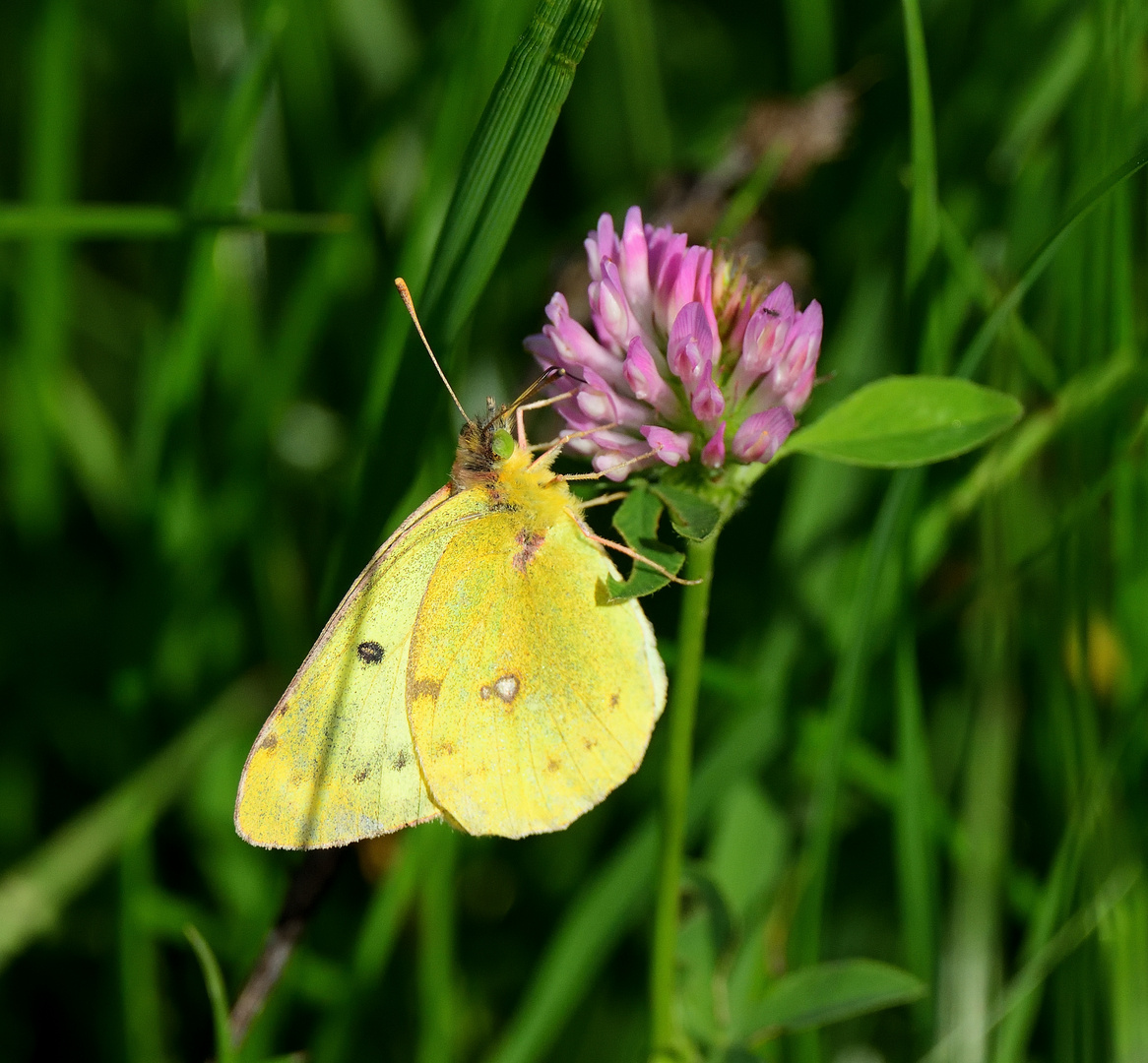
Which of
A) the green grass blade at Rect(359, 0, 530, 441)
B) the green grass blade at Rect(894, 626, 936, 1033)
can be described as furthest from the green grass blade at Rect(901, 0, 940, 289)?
the green grass blade at Rect(359, 0, 530, 441)

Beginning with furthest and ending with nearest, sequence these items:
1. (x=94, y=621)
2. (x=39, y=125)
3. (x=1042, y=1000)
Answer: (x=94, y=621)
(x=39, y=125)
(x=1042, y=1000)

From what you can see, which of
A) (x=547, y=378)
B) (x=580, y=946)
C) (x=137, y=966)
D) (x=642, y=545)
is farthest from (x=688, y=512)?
(x=137, y=966)

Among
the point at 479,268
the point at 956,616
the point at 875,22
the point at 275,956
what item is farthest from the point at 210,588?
the point at 875,22

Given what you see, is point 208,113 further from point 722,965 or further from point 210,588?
point 722,965

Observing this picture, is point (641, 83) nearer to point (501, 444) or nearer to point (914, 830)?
point (501, 444)

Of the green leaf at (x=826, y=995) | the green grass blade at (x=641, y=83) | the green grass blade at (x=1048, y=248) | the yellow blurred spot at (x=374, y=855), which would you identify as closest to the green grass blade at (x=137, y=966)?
the yellow blurred spot at (x=374, y=855)

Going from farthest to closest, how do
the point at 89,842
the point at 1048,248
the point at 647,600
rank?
the point at 647,600 → the point at 89,842 → the point at 1048,248

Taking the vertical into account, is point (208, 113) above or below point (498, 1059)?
above
